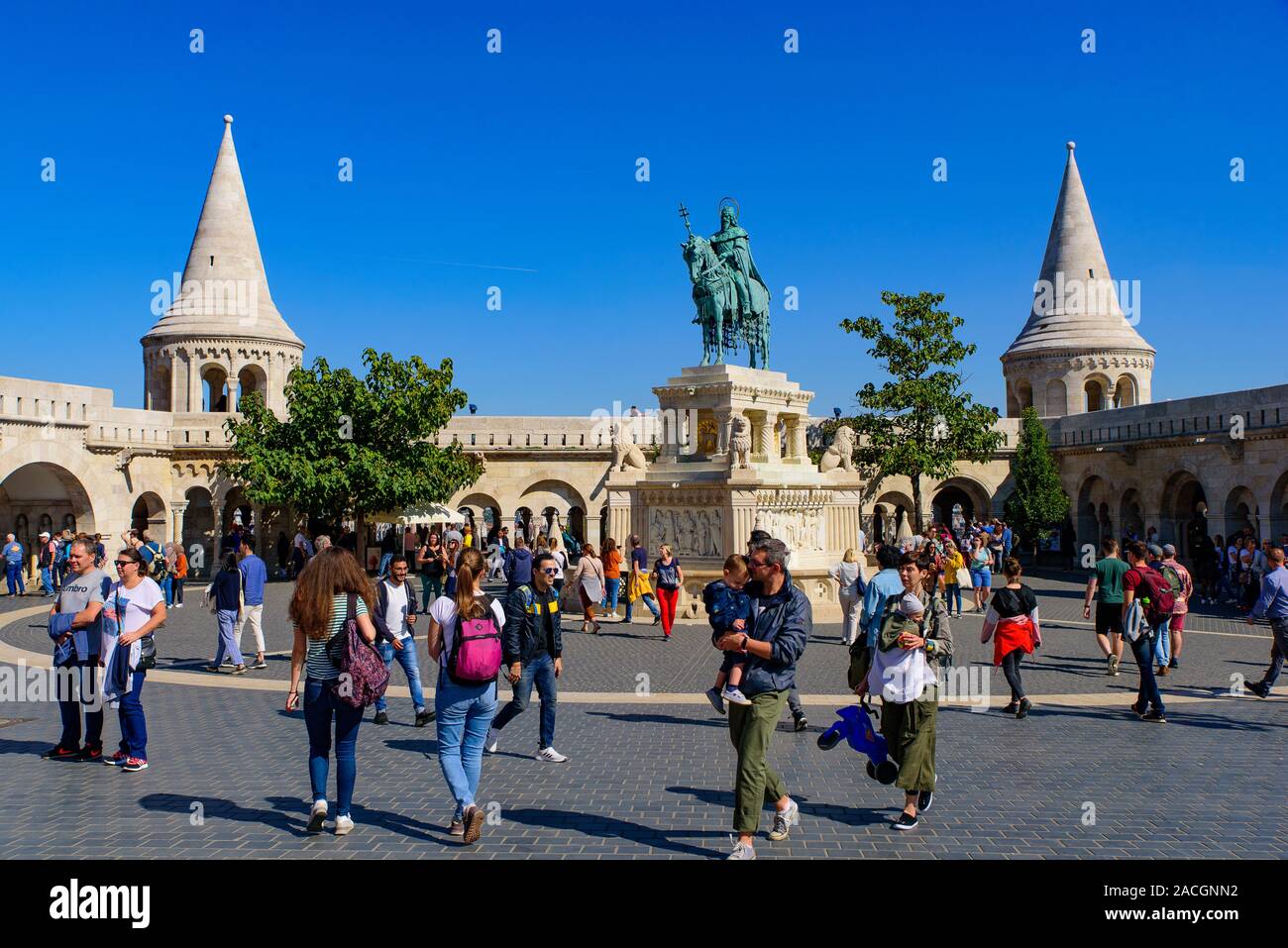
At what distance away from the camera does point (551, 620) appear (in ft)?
26.6

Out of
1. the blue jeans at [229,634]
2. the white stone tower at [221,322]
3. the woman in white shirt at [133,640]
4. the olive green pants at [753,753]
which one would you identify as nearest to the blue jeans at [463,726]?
the olive green pants at [753,753]

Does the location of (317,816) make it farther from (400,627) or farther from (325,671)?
(400,627)

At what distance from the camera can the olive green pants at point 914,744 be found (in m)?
6.21

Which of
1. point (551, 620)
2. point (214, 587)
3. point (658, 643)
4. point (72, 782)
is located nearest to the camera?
point (72, 782)

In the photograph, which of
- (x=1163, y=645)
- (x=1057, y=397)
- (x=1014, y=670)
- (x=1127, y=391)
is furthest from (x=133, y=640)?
(x=1127, y=391)

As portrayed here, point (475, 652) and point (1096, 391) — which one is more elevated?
point (1096, 391)

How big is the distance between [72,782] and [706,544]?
1230 cm

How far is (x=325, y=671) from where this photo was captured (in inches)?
237

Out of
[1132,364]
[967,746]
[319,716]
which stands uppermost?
[1132,364]

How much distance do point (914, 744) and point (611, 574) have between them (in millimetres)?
11580

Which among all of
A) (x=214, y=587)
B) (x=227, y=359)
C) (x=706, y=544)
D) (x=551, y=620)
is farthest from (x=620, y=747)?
(x=227, y=359)

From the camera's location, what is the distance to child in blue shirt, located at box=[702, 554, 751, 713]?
18.7ft

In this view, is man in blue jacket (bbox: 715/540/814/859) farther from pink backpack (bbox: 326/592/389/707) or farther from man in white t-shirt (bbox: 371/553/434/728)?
man in white t-shirt (bbox: 371/553/434/728)
